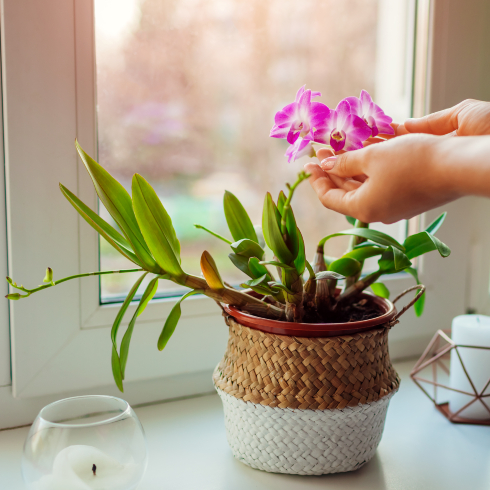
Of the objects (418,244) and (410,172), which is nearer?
(410,172)

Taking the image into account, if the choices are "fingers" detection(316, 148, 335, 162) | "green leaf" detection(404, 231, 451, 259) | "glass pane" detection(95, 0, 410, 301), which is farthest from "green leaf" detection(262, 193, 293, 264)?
"glass pane" detection(95, 0, 410, 301)

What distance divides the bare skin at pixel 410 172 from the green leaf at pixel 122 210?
0.69ft

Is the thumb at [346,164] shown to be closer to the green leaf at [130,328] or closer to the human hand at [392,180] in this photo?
the human hand at [392,180]

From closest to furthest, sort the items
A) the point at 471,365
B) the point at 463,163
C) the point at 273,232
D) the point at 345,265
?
the point at 463,163
the point at 273,232
the point at 345,265
the point at 471,365

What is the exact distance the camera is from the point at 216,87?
0.82 m

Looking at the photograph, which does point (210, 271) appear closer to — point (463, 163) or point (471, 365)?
point (463, 163)

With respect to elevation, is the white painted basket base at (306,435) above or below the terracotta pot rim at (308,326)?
below

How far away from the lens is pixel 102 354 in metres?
0.74

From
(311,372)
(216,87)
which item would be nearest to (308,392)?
(311,372)

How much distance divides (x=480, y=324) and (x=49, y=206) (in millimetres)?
662

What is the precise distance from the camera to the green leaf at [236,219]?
0.63 meters

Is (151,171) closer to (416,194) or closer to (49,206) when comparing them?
(49,206)

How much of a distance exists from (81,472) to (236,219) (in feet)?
1.09

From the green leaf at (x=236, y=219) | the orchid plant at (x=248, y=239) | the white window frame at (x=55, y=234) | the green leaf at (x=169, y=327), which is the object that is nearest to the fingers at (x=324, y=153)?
the orchid plant at (x=248, y=239)
